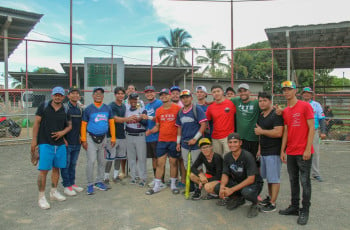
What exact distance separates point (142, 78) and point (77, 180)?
19.4 meters

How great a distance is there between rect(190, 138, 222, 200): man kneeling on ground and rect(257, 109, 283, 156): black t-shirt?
2.59 feet

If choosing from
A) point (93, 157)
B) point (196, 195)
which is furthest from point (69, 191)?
point (196, 195)

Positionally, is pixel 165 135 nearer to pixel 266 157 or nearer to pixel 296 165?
pixel 266 157

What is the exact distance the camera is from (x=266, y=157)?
4.10 metres

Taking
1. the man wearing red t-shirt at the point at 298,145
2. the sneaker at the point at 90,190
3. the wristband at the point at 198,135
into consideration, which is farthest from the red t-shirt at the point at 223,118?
the sneaker at the point at 90,190

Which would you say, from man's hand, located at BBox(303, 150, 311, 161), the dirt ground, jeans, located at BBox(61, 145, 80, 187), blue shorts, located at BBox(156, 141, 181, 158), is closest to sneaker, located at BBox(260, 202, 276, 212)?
the dirt ground

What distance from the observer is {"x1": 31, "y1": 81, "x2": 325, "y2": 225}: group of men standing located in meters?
3.93

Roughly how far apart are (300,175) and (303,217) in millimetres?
554

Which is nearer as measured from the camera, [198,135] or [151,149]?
[198,135]

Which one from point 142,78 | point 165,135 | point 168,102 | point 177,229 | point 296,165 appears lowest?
point 177,229

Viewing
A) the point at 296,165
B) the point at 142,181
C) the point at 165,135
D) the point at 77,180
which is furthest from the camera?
the point at 77,180

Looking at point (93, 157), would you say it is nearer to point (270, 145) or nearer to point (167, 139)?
point (167, 139)

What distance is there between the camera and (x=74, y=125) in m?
4.89

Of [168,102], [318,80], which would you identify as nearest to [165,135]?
[168,102]
